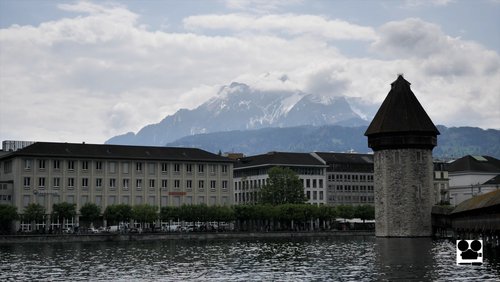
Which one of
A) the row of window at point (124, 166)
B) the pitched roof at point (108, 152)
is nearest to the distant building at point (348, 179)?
the row of window at point (124, 166)

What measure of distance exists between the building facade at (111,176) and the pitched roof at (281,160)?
84.8ft

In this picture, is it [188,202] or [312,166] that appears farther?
[312,166]

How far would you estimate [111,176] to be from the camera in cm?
12331

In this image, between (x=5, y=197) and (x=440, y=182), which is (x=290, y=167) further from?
(x=5, y=197)

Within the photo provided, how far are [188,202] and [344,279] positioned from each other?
91.7m

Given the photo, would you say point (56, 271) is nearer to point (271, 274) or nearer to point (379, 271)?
point (271, 274)

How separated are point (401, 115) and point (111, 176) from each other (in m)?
48.0

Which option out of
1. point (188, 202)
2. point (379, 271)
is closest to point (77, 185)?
point (188, 202)

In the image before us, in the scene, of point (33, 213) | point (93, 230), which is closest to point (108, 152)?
point (93, 230)

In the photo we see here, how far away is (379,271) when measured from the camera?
42.7 m

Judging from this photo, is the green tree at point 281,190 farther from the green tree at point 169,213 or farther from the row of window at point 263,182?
the green tree at point 169,213

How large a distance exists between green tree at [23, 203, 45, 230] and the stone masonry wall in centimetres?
4579

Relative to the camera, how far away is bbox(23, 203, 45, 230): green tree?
4237 inches

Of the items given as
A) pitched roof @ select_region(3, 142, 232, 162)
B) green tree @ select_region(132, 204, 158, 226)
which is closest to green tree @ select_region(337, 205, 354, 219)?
pitched roof @ select_region(3, 142, 232, 162)
